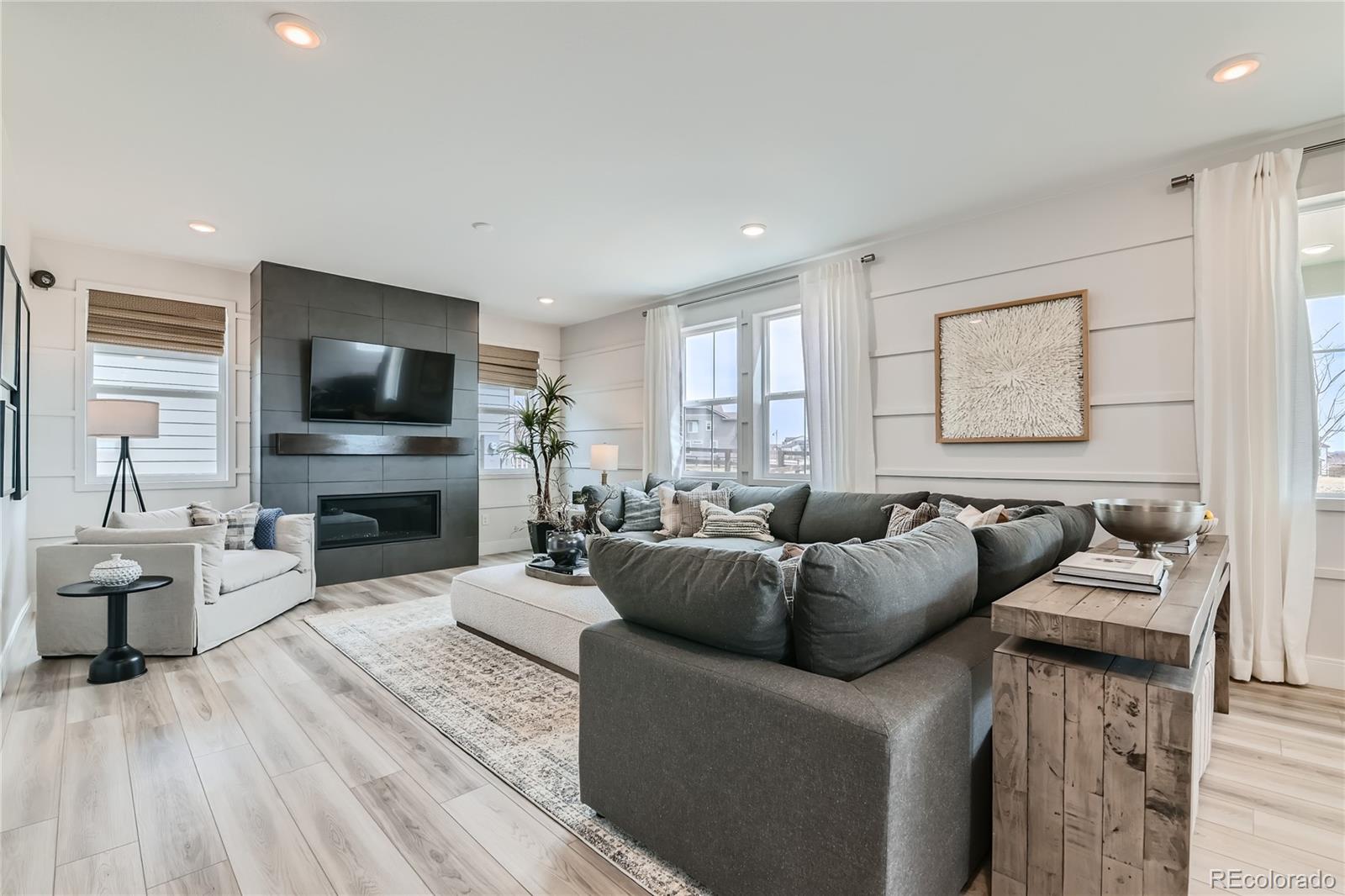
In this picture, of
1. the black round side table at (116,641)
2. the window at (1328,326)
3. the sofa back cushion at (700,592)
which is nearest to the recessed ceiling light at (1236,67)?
the window at (1328,326)

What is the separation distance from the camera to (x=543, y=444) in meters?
6.57

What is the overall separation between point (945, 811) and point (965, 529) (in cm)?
77

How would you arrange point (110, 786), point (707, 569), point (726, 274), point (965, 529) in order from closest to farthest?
point (707, 569), point (965, 529), point (110, 786), point (726, 274)

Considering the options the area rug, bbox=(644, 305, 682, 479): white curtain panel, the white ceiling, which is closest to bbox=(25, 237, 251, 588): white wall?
the white ceiling

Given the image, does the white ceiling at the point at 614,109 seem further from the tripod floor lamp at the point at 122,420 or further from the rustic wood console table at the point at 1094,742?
the rustic wood console table at the point at 1094,742

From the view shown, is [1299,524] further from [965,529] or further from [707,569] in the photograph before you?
[707,569]

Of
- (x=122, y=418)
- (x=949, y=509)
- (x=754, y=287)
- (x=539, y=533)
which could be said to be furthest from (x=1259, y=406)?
(x=122, y=418)

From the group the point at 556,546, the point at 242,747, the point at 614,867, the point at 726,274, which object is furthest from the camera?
the point at 726,274

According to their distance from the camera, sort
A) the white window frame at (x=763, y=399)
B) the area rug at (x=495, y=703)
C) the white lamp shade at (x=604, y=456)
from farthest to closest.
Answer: the white lamp shade at (x=604, y=456), the white window frame at (x=763, y=399), the area rug at (x=495, y=703)

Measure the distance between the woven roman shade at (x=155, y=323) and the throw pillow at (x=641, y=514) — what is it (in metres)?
3.57

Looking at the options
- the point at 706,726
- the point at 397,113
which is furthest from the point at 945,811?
the point at 397,113

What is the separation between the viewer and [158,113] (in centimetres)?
273

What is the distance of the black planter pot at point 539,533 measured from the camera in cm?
613

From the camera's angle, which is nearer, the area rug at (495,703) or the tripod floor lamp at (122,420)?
the area rug at (495,703)
